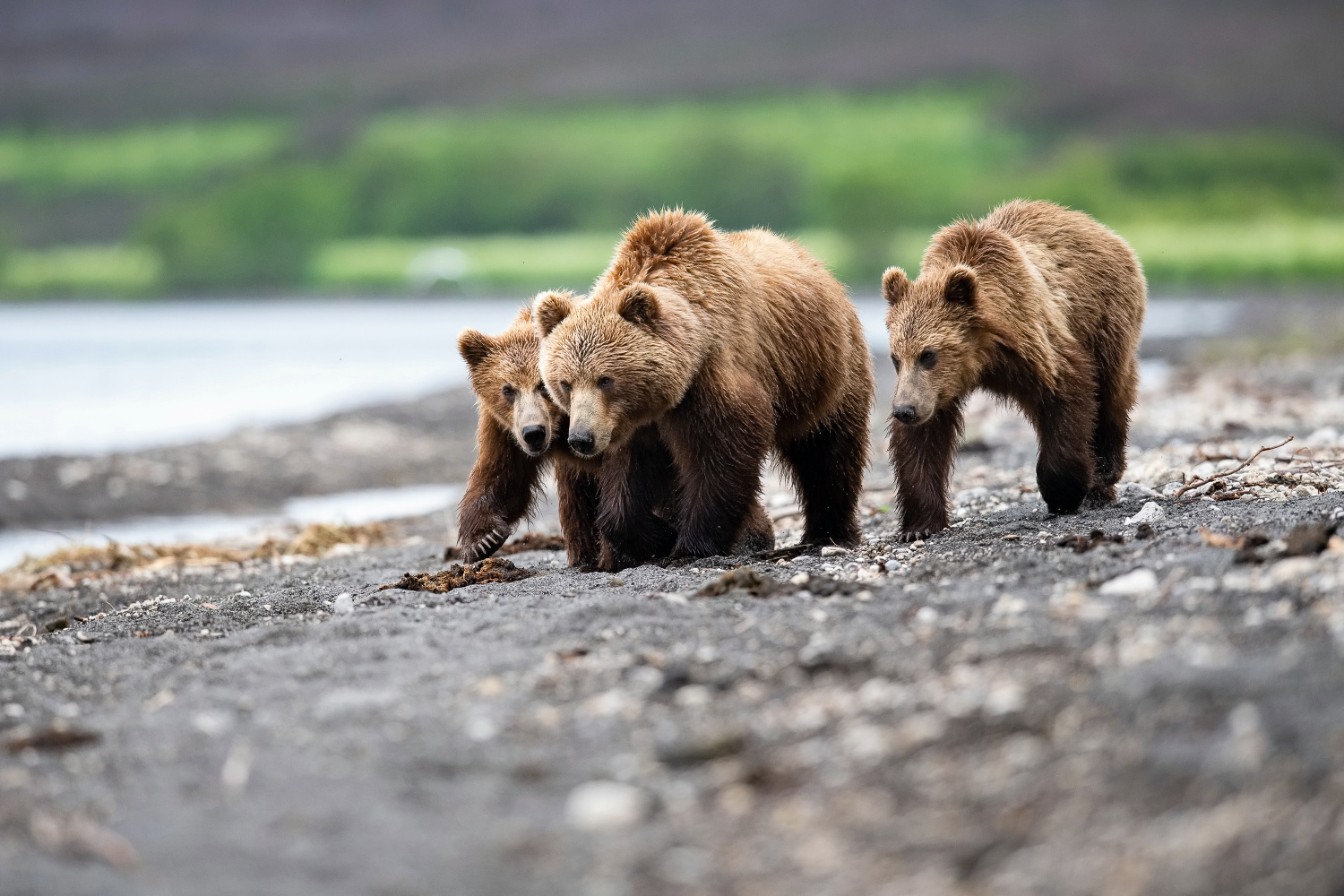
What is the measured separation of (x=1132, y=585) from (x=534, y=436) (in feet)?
9.27

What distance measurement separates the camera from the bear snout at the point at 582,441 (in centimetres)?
565

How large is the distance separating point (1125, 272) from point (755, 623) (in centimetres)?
373

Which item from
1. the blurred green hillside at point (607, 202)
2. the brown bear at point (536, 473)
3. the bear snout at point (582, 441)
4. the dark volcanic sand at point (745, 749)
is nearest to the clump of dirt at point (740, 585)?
the dark volcanic sand at point (745, 749)

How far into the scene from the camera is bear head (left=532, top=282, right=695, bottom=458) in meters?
5.75

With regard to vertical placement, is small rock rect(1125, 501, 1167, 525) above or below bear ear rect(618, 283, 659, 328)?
below

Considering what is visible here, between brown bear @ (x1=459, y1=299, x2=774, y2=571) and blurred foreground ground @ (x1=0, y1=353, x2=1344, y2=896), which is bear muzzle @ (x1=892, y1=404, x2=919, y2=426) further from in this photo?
blurred foreground ground @ (x1=0, y1=353, x2=1344, y2=896)

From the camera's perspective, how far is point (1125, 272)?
23.3ft

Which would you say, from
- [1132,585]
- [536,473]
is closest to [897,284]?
[536,473]

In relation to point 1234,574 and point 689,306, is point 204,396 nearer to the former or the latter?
point 689,306

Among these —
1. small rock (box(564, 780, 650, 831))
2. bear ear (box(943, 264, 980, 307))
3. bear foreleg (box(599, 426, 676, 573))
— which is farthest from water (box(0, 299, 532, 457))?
small rock (box(564, 780, 650, 831))

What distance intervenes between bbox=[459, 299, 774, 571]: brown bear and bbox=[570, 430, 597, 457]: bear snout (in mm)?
475

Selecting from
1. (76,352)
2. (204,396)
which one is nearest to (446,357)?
(76,352)

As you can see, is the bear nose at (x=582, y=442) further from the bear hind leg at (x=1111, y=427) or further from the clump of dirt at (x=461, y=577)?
the bear hind leg at (x=1111, y=427)

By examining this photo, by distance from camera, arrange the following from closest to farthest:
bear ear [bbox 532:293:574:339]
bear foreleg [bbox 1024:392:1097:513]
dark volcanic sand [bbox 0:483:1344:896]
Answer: dark volcanic sand [bbox 0:483:1344:896] → bear ear [bbox 532:293:574:339] → bear foreleg [bbox 1024:392:1097:513]
